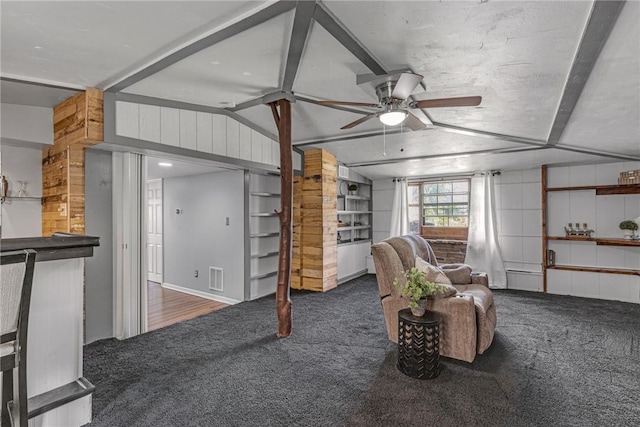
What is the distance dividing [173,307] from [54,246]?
313 centimetres

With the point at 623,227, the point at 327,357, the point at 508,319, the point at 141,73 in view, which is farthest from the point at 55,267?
the point at 623,227

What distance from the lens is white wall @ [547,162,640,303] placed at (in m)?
4.77

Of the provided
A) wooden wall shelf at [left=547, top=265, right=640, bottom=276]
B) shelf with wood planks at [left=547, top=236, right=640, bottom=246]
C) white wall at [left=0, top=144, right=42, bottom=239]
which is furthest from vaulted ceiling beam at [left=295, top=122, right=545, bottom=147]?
white wall at [left=0, top=144, right=42, bottom=239]

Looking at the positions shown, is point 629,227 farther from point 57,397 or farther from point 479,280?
point 57,397

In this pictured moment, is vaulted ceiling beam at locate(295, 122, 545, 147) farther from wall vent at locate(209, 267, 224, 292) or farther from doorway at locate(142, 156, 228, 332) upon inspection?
wall vent at locate(209, 267, 224, 292)

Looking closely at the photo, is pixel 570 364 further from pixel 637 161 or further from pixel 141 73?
pixel 141 73

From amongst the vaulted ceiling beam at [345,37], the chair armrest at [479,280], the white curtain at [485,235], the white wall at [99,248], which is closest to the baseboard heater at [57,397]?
the white wall at [99,248]

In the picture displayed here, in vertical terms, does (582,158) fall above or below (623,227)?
above

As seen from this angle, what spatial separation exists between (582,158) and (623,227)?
1181 millimetres

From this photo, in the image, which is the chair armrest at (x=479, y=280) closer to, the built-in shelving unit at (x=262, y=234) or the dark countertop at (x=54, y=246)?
the built-in shelving unit at (x=262, y=234)

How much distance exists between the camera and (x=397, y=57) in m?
2.35

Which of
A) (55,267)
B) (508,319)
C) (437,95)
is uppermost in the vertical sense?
(437,95)

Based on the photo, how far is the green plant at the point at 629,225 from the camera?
4.61 m

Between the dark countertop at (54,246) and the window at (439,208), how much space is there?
5.99 meters
